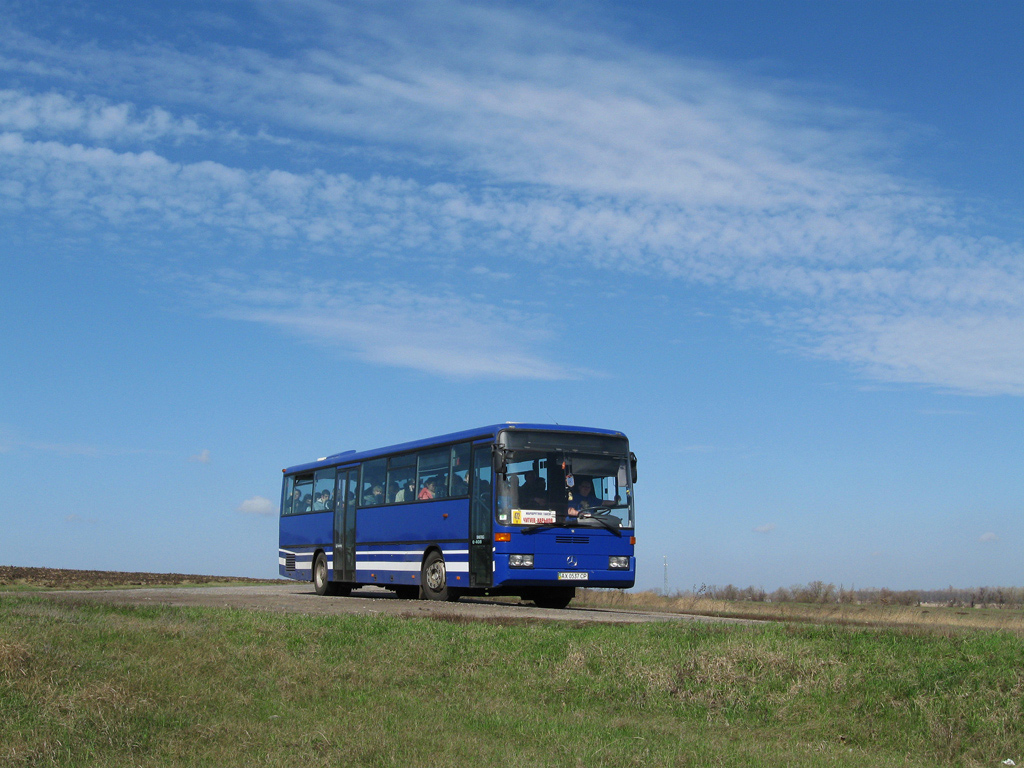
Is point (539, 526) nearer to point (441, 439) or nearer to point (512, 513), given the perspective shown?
point (512, 513)

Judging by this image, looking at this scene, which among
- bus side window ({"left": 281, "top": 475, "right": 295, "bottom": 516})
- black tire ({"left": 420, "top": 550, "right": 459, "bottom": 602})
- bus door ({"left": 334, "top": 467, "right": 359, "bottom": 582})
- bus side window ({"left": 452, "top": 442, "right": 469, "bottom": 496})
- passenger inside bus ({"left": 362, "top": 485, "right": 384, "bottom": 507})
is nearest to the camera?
bus side window ({"left": 452, "top": 442, "right": 469, "bottom": 496})

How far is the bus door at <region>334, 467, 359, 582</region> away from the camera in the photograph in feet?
89.8

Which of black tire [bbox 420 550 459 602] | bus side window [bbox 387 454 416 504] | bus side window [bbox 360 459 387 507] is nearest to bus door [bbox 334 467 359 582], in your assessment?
bus side window [bbox 360 459 387 507]

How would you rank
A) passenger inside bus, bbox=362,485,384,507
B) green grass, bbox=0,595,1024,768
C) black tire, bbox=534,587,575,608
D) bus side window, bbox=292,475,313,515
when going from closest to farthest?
1. green grass, bbox=0,595,1024,768
2. black tire, bbox=534,587,575,608
3. passenger inside bus, bbox=362,485,384,507
4. bus side window, bbox=292,475,313,515

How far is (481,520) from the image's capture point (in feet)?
71.1

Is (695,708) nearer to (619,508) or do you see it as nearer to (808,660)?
(808,660)

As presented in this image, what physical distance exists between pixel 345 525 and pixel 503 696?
17.1 m

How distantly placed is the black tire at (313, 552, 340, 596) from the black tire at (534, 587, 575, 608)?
22.6 ft

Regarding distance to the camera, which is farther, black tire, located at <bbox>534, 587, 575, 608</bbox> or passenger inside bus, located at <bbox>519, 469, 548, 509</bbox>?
black tire, located at <bbox>534, 587, 575, 608</bbox>

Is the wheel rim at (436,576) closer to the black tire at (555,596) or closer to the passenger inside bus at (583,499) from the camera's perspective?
the black tire at (555,596)

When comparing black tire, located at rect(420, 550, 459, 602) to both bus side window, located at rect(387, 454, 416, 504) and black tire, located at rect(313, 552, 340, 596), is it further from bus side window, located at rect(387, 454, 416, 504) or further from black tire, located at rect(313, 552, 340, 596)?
black tire, located at rect(313, 552, 340, 596)

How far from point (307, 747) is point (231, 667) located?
3.36m

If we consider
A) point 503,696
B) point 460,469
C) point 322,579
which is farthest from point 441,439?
point 503,696

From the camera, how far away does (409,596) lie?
92.5 ft
